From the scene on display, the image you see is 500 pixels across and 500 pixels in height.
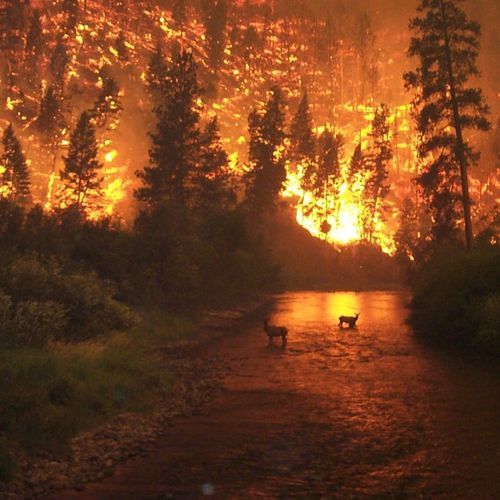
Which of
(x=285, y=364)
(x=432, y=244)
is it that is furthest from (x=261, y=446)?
(x=432, y=244)

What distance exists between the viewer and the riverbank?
33.1 ft

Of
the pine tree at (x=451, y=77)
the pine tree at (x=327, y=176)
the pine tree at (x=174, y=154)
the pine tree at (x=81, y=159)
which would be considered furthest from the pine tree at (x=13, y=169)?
the pine tree at (x=451, y=77)

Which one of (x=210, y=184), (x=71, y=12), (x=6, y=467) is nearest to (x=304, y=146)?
(x=210, y=184)

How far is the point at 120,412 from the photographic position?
14320 mm

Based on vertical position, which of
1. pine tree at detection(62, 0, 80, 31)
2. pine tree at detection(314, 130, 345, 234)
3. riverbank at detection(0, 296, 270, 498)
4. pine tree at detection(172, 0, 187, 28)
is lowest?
riverbank at detection(0, 296, 270, 498)

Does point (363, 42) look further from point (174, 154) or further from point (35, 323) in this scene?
point (35, 323)

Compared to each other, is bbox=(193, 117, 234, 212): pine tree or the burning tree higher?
the burning tree

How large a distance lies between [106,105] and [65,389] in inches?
2998

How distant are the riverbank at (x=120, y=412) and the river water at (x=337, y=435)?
0.60 meters

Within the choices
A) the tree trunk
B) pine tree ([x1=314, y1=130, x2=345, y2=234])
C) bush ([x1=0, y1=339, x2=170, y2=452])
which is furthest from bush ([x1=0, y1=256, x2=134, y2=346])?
pine tree ([x1=314, y1=130, x2=345, y2=234])

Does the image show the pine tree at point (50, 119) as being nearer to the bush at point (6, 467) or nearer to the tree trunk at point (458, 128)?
the tree trunk at point (458, 128)

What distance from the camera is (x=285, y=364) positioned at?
70.2 ft

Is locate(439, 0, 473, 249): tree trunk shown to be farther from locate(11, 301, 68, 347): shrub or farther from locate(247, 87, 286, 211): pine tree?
locate(247, 87, 286, 211): pine tree

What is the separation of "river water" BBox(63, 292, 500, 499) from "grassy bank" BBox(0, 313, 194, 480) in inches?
75.8
